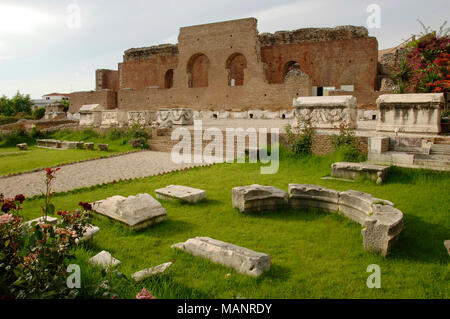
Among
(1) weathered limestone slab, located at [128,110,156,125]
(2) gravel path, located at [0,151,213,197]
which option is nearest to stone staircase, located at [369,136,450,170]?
(2) gravel path, located at [0,151,213,197]

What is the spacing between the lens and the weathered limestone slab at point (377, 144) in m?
7.04

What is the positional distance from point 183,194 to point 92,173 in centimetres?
377

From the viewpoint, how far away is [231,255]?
10.8ft

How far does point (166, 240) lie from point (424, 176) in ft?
15.1

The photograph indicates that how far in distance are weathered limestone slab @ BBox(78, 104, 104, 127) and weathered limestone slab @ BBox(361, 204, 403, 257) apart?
50.4 ft

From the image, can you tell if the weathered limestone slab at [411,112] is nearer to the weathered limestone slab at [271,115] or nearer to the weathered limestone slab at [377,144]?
the weathered limestone slab at [377,144]

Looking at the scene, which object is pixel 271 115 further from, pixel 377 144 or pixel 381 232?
pixel 381 232

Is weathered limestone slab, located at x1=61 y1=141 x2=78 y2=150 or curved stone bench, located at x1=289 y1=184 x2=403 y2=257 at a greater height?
weathered limestone slab, located at x1=61 y1=141 x2=78 y2=150


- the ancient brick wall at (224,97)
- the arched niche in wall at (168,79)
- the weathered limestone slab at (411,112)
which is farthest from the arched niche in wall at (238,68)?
the weathered limestone slab at (411,112)

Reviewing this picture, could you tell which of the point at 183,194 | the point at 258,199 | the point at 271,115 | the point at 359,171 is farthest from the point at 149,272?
the point at 271,115

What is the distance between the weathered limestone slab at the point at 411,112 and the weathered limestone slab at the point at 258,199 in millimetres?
4521

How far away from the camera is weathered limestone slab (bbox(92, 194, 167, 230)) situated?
4416mm

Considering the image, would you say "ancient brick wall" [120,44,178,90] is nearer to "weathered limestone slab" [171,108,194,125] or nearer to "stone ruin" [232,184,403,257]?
"weathered limestone slab" [171,108,194,125]
